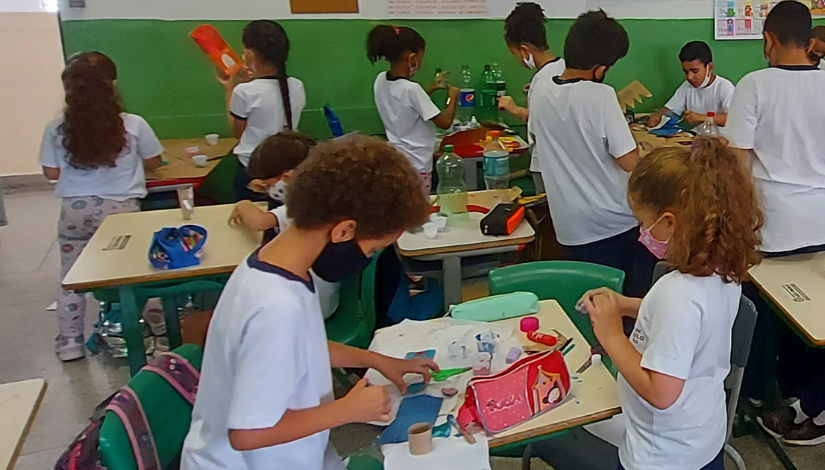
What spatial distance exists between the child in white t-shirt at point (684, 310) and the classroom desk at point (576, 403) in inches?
2.2

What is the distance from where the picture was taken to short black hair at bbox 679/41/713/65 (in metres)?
4.46

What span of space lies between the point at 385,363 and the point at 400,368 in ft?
0.12

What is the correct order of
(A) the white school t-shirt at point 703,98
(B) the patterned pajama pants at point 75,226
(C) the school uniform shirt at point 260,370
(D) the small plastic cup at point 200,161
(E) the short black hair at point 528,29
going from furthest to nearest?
(A) the white school t-shirt at point 703,98, (D) the small plastic cup at point 200,161, (E) the short black hair at point 528,29, (B) the patterned pajama pants at point 75,226, (C) the school uniform shirt at point 260,370

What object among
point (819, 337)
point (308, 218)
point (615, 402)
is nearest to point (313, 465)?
point (308, 218)

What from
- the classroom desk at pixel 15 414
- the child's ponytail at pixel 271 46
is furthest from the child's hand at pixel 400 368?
the child's ponytail at pixel 271 46

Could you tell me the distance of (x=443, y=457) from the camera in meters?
1.35

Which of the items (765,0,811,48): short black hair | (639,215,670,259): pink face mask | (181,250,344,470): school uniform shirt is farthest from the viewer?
(765,0,811,48): short black hair

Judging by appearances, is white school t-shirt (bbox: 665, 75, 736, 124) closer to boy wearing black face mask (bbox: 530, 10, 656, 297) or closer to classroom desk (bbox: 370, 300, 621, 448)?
boy wearing black face mask (bbox: 530, 10, 656, 297)

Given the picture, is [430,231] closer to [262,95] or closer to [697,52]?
[262,95]

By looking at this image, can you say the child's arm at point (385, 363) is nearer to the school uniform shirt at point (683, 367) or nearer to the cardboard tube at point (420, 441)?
the cardboard tube at point (420, 441)

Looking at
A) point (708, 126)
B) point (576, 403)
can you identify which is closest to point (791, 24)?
point (576, 403)

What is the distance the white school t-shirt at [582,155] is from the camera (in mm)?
2531

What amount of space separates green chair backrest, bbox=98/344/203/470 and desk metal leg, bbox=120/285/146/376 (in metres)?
0.92

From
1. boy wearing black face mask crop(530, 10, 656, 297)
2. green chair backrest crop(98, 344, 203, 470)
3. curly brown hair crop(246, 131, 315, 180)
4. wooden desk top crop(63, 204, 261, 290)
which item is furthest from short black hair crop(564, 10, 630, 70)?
→ green chair backrest crop(98, 344, 203, 470)
